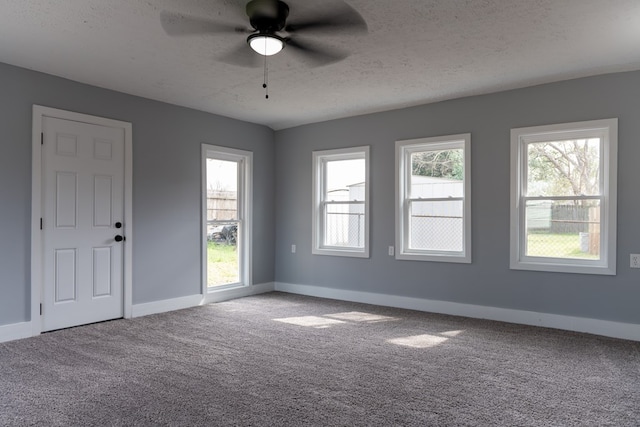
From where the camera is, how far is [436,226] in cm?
522

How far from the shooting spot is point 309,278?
6277 millimetres

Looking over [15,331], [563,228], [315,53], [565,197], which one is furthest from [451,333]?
[15,331]

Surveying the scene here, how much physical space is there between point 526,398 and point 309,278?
3856 mm

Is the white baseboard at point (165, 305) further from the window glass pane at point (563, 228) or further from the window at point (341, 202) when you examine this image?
the window glass pane at point (563, 228)

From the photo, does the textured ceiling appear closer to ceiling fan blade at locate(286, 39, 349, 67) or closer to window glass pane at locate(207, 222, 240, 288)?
ceiling fan blade at locate(286, 39, 349, 67)

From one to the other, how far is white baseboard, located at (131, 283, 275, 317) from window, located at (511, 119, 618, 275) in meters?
3.51

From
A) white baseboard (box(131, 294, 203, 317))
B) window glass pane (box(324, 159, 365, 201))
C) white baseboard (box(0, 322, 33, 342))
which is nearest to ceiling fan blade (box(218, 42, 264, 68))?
window glass pane (box(324, 159, 365, 201))

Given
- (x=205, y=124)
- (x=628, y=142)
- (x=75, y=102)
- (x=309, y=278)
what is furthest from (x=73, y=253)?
(x=628, y=142)

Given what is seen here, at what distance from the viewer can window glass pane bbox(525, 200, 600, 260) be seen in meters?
4.26

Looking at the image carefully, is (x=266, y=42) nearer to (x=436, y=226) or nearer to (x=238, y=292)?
(x=436, y=226)

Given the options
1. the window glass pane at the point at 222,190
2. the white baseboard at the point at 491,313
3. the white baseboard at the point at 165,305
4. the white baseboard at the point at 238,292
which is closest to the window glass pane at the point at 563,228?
the white baseboard at the point at 491,313

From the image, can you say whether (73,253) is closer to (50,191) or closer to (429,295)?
(50,191)

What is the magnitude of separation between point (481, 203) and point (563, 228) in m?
0.84

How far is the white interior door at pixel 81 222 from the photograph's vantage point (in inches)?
164
